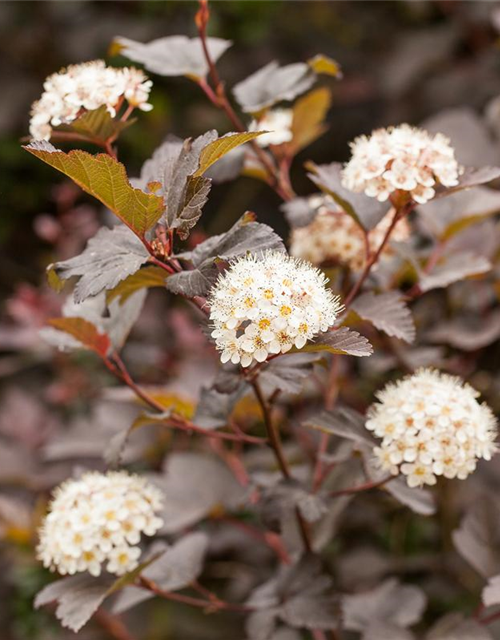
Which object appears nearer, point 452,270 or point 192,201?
point 192,201

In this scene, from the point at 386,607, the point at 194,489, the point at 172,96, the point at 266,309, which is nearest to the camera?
the point at 266,309

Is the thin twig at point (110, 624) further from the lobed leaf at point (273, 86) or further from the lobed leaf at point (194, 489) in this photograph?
the lobed leaf at point (273, 86)

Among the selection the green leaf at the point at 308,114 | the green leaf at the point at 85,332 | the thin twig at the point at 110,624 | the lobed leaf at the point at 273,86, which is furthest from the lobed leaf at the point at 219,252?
the thin twig at the point at 110,624

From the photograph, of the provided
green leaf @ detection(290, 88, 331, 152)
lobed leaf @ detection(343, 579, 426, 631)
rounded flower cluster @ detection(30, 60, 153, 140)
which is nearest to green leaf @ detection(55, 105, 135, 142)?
rounded flower cluster @ detection(30, 60, 153, 140)

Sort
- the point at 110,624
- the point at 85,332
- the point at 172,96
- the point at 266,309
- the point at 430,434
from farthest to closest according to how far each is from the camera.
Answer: the point at 172,96 → the point at 110,624 → the point at 85,332 → the point at 430,434 → the point at 266,309

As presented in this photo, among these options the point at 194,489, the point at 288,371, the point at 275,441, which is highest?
the point at 288,371

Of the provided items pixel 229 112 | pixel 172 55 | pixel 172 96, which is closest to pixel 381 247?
pixel 229 112

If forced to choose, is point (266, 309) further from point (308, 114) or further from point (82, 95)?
point (308, 114)

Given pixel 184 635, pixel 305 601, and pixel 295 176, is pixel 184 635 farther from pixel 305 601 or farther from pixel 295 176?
pixel 295 176
